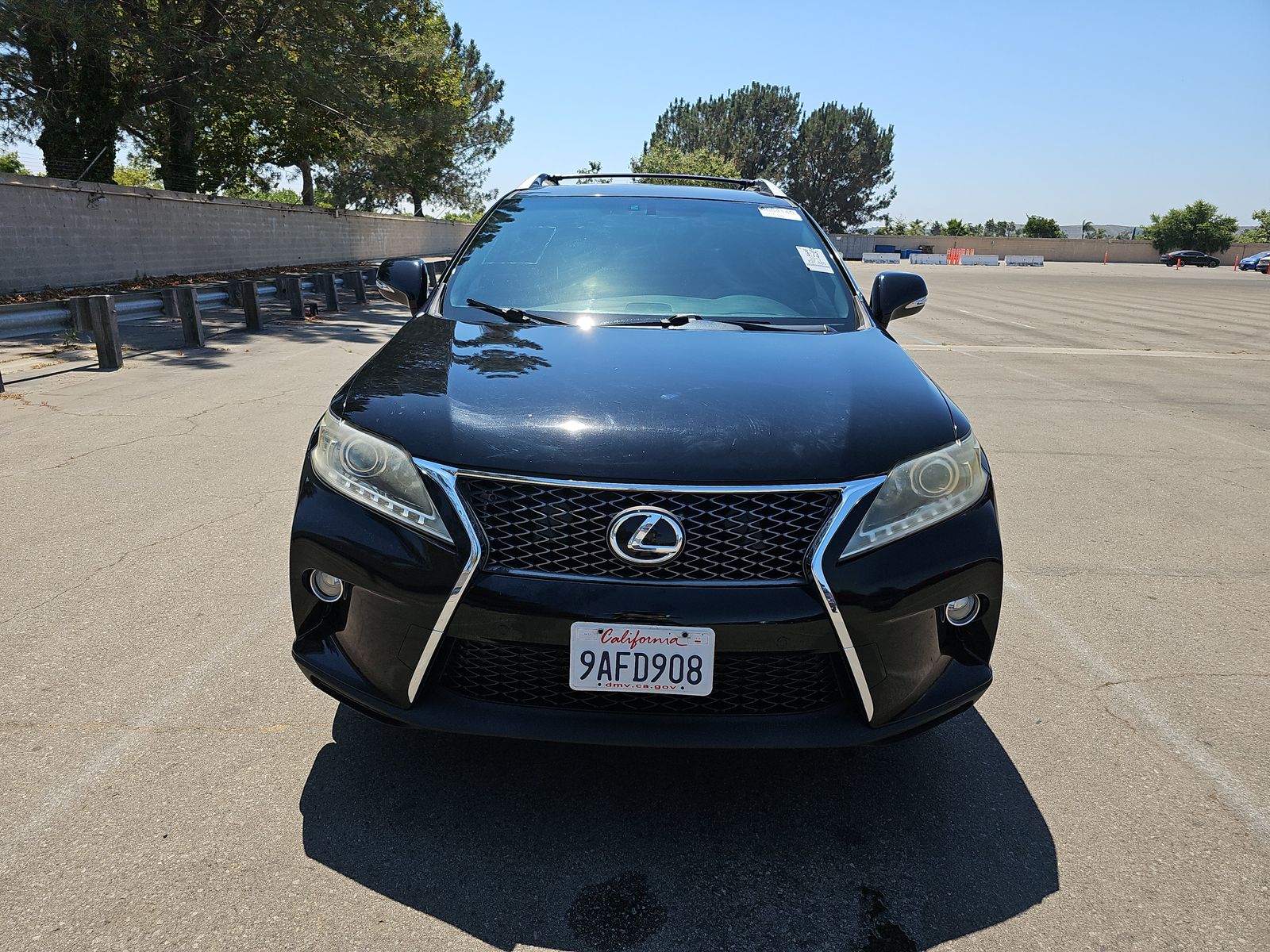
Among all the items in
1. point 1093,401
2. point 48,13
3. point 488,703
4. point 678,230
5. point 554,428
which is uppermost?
point 48,13

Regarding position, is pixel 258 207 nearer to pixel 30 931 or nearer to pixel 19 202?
pixel 19 202

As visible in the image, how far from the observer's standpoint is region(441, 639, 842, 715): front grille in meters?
2.28

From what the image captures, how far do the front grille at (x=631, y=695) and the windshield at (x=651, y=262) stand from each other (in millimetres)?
1523

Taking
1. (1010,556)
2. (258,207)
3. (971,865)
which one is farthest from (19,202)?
(971,865)

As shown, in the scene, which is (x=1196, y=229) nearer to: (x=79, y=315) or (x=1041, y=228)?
(x=1041, y=228)

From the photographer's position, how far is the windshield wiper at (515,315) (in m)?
3.37

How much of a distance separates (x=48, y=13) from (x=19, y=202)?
3263mm

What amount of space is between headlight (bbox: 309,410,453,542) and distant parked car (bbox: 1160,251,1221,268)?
88938mm

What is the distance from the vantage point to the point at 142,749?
9.16 ft

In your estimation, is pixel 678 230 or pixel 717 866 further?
pixel 678 230

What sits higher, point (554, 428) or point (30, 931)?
point (554, 428)

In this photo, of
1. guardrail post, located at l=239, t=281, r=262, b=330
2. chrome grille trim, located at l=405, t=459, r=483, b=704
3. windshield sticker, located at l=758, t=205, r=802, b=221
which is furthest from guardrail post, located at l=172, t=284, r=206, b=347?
chrome grille trim, located at l=405, t=459, r=483, b=704

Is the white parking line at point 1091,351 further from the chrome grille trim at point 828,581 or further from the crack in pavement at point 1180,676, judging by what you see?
the chrome grille trim at point 828,581

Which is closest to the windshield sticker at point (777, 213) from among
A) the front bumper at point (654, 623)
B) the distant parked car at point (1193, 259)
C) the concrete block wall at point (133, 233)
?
the front bumper at point (654, 623)
